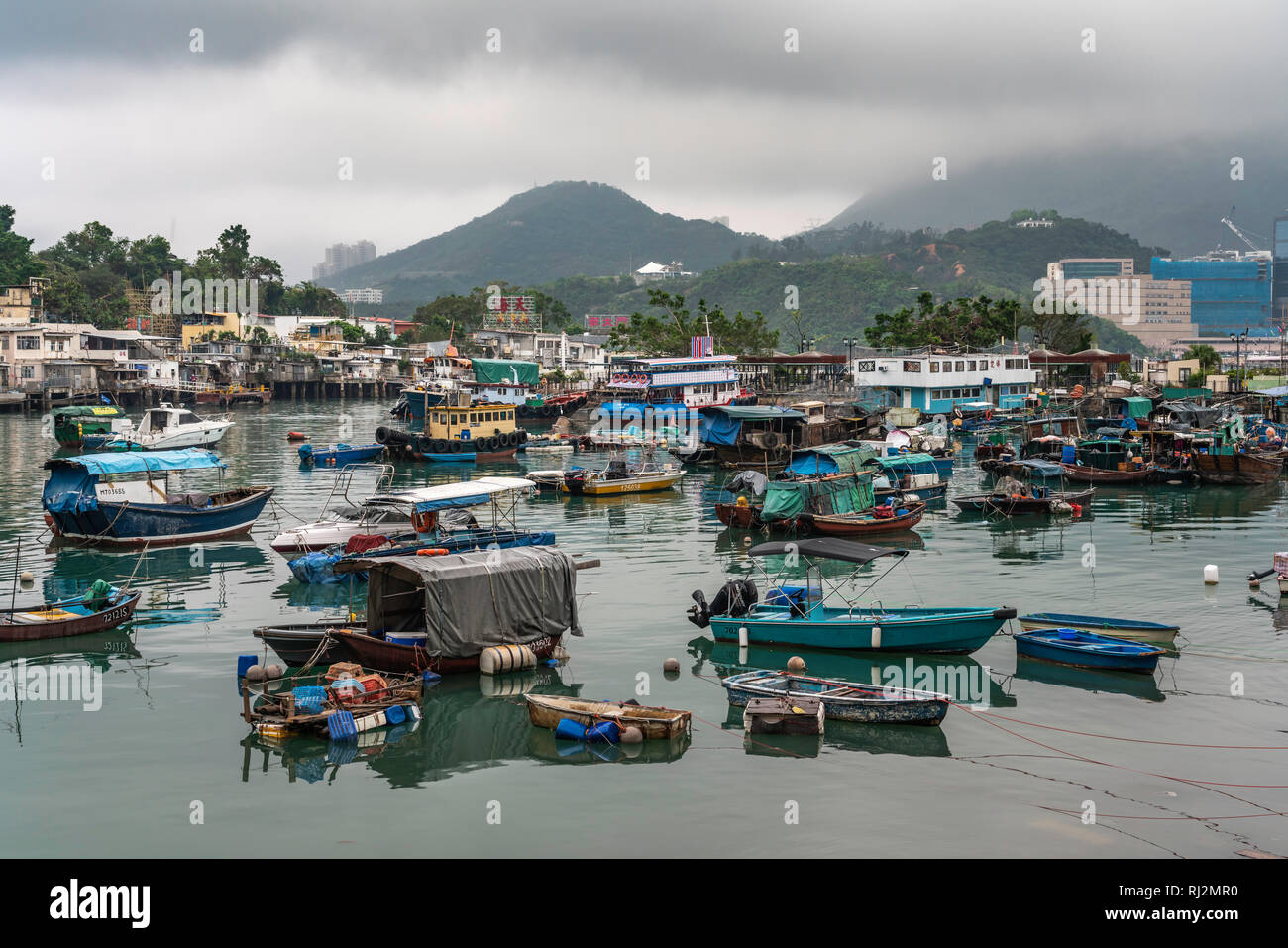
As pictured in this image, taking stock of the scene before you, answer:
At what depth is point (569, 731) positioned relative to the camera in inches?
687

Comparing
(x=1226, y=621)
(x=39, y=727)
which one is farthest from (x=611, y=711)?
(x=1226, y=621)

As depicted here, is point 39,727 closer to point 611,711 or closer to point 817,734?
point 611,711

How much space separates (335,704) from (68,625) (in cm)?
855

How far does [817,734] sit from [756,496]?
2045 cm

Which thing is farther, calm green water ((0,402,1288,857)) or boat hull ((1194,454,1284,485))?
boat hull ((1194,454,1284,485))

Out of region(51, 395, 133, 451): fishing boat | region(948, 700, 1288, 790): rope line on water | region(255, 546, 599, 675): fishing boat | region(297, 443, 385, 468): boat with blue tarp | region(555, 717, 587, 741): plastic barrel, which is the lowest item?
region(948, 700, 1288, 790): rope line on water

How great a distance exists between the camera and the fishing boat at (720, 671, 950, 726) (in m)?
17.8

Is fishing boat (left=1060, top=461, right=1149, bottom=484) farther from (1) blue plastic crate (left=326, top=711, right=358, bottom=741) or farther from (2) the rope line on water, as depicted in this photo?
(1) blue plastic crate (left=326, top=711, right=358, bottom=741)

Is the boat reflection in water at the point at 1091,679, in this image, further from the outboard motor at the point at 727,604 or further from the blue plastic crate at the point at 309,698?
the blue plastic crate at the point at 309,698

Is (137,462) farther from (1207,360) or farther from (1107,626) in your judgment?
(1207,360)

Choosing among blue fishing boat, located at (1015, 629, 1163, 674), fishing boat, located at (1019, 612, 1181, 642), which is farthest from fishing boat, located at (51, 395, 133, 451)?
blue fishing boat, located at (1015, 629, 1163, 674)

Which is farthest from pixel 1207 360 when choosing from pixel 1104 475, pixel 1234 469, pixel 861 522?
pixel 861 522

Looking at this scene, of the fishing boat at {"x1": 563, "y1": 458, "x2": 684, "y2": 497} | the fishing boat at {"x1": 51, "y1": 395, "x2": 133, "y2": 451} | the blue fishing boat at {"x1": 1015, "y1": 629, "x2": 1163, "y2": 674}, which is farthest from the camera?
the fishing boat at {"x1": 51, "y1": 395, "x2": 133, "y2": 451}

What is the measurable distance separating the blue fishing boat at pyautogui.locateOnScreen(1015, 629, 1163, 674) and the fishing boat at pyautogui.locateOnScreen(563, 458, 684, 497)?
24867mm
